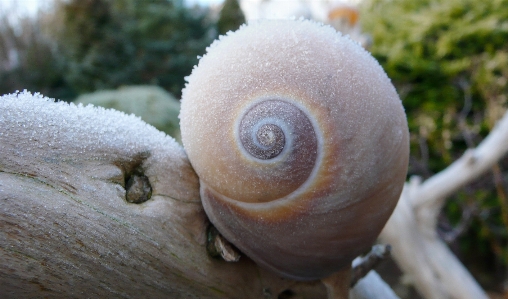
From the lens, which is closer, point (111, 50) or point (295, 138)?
point (295, 138)

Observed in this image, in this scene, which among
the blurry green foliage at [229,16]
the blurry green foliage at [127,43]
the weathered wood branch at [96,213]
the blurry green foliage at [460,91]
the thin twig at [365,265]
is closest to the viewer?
the weathered wood branch at [96,213]

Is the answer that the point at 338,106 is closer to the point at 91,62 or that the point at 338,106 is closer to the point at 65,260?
the point at 65,260

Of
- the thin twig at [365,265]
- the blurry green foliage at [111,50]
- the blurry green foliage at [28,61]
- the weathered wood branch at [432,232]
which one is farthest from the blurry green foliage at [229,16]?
the thin twig at [365,265]

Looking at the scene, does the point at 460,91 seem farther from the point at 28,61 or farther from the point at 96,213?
the point at 28,61

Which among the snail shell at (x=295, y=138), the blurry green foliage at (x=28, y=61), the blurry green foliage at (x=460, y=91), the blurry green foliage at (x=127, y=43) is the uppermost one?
the blurry green foliage at (x=28, y=61)

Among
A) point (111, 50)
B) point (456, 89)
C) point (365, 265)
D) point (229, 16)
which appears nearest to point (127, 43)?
point (111, 50)

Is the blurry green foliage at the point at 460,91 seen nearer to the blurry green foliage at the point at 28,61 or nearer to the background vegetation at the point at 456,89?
the background vegetation at the point at 456,89

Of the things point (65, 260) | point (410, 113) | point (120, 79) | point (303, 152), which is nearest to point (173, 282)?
point (65, 260)
